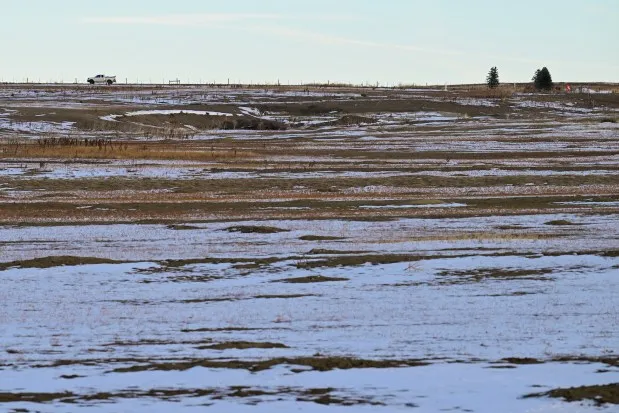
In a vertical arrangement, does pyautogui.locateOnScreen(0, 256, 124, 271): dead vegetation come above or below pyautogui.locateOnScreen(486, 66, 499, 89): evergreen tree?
below

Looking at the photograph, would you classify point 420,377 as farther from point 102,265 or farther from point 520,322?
point 102,265

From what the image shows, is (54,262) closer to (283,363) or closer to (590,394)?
(283,363)

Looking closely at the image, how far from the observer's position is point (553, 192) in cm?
3247

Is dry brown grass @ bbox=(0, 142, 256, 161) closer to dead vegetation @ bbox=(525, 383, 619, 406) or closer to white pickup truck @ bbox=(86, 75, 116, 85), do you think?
dead vegetation @ bbox=(525, 383, 619, 406)

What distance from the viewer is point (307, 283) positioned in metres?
16.7

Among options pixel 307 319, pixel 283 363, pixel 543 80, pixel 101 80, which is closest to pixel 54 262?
pixel 307 319

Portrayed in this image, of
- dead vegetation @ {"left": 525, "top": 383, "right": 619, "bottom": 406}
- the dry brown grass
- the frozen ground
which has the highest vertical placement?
the dry brown grass

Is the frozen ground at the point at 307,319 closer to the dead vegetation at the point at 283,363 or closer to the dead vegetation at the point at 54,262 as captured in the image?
the dead vegetation at the point at 283,363

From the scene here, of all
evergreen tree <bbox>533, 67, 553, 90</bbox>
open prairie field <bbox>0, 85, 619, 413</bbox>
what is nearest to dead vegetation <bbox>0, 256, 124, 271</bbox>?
open prairie field <bbox>0, 85, 619, 413</bbox>

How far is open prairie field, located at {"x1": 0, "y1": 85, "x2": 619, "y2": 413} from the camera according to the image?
10602mm

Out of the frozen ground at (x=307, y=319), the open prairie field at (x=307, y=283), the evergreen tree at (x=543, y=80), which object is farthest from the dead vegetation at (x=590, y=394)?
the evergreen tree at (x=543, y=80)

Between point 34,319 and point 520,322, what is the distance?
19.9ft

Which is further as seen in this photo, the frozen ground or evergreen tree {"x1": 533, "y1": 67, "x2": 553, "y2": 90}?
evergreen tree {"x1": 533, "y1": 67, "x2": 553, "y2": 90}

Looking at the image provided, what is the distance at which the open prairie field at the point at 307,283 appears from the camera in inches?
417
